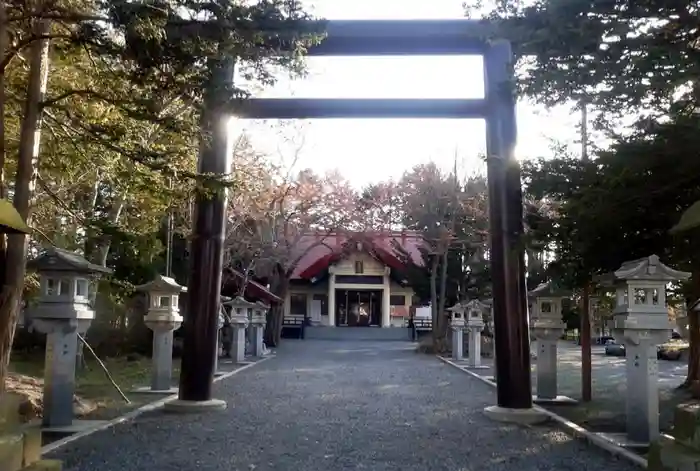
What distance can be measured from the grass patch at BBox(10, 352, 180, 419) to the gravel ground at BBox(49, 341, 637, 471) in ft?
4.11

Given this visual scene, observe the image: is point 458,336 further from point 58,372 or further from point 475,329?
point 58,372

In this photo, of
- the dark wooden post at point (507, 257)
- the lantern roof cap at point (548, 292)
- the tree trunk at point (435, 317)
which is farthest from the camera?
the tree trunk at point (435, 317)

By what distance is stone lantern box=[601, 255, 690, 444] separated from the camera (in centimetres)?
721

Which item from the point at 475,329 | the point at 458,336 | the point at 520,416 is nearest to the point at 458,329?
the point at 458,336

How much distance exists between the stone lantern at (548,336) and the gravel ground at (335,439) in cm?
97

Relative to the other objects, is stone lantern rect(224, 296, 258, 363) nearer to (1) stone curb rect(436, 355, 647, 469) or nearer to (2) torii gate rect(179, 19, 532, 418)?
(2) torii gate rect(179, 19, 532, 418)

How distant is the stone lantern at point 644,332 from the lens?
7.21 m

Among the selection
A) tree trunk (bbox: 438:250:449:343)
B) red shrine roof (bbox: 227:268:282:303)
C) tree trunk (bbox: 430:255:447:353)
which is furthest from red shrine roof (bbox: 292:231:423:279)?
tree trunk (bbox: 438:250:449:343)

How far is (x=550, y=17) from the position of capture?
6027mm

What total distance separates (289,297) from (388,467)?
1376 inches

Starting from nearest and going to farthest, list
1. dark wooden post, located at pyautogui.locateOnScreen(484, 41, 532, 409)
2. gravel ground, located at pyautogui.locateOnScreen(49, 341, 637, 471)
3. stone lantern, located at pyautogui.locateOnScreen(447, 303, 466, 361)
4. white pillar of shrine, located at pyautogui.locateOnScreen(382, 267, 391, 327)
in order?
gravel ground, located at pyautogui.locateOnScreen(49, 341, 637, 471) < dark wooden post, located at pyautogui.locateOnScreen(484, 41, 532, 409) < stone lantern, located at pyautogui.locateOnScreen(447, 303, 466, 361) < white pillar of shrine, located at pyautogui.locateOnScreen(382, 267, 391, 327)

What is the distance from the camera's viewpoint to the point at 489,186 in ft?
32.1

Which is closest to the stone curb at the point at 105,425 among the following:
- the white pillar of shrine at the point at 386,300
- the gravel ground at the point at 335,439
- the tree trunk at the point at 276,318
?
the gravel ground at the point at 335,439

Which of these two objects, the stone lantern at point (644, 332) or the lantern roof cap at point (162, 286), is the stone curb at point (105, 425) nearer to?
the lantern roof cap at point (162, 286)
